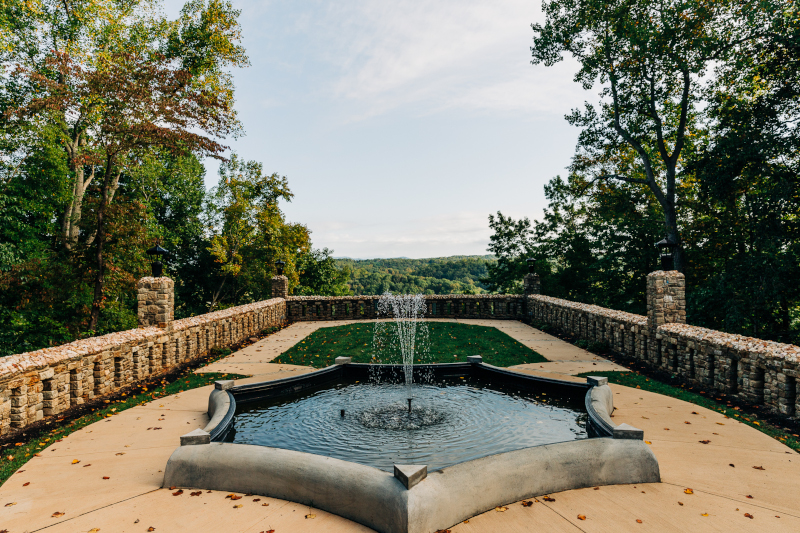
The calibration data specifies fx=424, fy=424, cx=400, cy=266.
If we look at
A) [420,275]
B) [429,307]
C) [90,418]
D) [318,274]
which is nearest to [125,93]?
[90,418]

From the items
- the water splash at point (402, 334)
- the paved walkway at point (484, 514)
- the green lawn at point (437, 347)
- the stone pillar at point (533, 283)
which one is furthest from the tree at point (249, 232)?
the paved walkway at point (484, 514)

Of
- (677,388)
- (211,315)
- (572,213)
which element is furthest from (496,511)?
(572,213)

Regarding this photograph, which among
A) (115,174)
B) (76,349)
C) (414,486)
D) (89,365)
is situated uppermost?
(115,174)

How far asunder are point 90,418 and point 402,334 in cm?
821

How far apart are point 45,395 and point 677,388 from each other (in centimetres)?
947

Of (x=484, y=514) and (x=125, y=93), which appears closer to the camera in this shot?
(x=484, y=514)

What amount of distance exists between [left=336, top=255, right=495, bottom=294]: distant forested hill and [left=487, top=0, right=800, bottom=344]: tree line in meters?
12.1

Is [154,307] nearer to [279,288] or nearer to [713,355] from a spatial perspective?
[279,288]

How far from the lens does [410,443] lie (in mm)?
4805

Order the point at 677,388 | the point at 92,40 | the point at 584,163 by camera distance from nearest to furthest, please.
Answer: the point at 677,388 < the point at 92,40 < the point at 584,163

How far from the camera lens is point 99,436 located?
16.8 feet

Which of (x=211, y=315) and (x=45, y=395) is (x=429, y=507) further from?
(x=211, y=315)

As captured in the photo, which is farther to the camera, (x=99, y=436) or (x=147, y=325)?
(x=147, y=325)

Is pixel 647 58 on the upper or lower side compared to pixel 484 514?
upper
